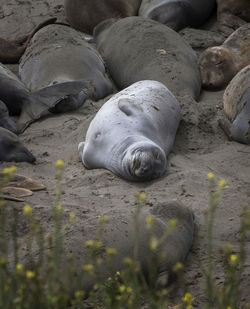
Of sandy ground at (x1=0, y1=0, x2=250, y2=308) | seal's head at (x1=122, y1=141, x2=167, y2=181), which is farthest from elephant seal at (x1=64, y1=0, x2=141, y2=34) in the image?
seal's head at (x1=122, y1=141, x2=167, y2=181)

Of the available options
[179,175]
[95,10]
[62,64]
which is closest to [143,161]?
[179,175]

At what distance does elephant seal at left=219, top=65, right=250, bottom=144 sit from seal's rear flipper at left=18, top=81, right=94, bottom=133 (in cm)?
126

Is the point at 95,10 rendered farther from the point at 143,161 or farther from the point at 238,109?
the point at 143,161

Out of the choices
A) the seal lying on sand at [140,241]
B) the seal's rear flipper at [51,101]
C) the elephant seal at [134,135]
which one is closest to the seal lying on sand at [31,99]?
the seal's rear flipper at [51,101]

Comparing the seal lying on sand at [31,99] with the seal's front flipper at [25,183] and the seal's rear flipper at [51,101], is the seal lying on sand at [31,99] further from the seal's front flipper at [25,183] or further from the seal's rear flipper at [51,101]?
the seal's front flipper at [25,183]

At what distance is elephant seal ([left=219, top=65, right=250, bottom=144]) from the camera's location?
5.02 meters

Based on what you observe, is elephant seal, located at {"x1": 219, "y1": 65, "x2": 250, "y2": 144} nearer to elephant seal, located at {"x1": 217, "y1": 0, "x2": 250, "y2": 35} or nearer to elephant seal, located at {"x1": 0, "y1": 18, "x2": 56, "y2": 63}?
elephant seal, located at {"x1": 217, "y1": 0, "x2": 250, "y2": 35}

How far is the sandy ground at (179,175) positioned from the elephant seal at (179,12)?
5.71 ft

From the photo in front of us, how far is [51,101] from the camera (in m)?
5.62

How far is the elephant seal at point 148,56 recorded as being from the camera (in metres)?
6.13

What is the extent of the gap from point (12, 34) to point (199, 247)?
5503 millimetres

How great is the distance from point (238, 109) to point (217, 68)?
1.24m

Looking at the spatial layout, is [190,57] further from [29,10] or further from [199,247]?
[199,247]

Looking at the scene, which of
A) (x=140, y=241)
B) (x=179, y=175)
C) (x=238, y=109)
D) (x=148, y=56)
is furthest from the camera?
(x=148, y=56)
